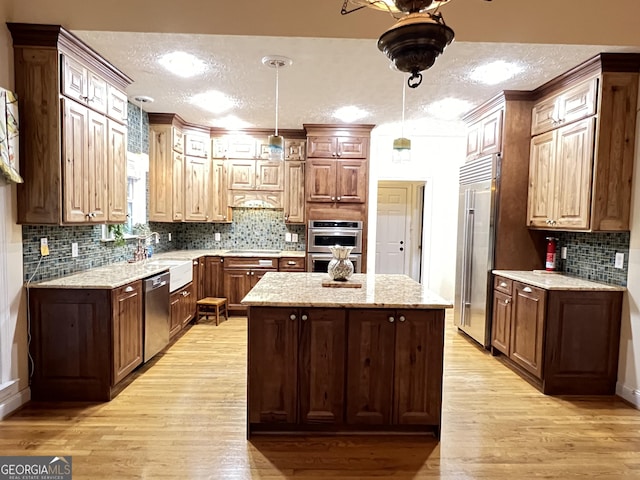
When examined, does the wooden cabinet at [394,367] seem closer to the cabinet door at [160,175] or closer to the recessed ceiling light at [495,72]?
the recessed ceiling light at [495,72]

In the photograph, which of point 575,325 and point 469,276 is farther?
point 469,276

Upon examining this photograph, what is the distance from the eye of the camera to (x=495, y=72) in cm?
326

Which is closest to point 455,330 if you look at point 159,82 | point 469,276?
point 469,276

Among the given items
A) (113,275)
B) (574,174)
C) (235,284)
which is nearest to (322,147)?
(235,284)

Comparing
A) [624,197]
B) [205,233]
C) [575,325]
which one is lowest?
[575,325]

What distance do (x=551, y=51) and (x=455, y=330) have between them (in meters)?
3.26

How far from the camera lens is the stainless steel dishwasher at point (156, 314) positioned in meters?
3.37

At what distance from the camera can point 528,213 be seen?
3842mm

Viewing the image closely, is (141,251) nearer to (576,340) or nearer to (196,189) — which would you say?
(196,189)

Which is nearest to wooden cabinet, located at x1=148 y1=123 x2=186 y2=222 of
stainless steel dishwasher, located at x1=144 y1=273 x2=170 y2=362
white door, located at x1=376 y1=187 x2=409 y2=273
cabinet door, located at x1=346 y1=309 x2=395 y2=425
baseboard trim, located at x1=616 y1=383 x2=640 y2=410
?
stainless steel dishwasher, located at x1=144 y1=273 x2=170 y2=362

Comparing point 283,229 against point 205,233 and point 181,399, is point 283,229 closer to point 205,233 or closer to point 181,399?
point 205,233

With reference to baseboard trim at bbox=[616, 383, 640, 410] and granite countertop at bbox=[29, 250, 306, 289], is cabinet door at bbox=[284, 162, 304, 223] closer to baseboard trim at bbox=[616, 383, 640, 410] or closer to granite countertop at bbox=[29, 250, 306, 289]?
granite countertop at bbox=[29, 250, 306, 289]

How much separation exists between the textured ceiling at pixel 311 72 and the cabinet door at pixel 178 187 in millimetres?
631

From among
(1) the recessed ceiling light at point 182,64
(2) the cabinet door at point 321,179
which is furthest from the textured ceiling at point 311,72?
(2) the cabinet door at point 321,179
